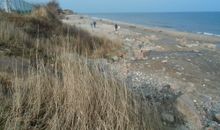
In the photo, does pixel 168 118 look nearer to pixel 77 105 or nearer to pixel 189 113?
pixel 189 113

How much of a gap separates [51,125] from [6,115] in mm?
632

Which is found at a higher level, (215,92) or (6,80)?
(6,80)

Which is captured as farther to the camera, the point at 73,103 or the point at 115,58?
the point at 115,58

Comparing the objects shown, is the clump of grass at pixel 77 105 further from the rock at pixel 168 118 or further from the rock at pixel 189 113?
the rock at pixel 189 113

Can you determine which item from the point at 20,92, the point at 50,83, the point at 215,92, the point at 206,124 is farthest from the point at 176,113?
the point at 215,92

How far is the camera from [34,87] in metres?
5.06

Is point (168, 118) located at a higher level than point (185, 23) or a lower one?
higher

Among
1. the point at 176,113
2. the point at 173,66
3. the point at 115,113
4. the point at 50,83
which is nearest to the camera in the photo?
the point at 115,113

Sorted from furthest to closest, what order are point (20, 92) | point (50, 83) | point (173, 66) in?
point (173, 66) < point (50, 83) < point (20, 92)

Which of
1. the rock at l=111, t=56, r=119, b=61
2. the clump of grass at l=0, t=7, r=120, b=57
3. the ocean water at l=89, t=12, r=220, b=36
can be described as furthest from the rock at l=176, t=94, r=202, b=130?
the ocean water at l=89, t=12, r=220, b=36

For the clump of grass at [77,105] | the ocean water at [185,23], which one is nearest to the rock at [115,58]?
the clump of grass at [77,105]

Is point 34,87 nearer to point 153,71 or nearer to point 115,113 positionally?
point 115,113

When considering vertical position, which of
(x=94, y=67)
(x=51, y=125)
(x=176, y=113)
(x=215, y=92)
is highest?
(x=94, y=67)

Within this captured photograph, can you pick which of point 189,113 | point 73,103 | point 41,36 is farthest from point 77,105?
point 41,36
